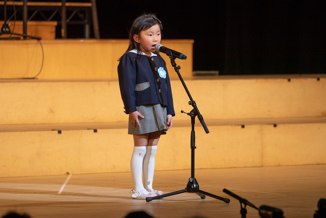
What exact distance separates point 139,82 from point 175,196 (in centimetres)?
70

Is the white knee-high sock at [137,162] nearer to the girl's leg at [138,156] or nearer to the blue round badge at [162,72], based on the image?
the girl's leg at [138,156]

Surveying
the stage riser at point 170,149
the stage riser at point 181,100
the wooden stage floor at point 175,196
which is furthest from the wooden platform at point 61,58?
the wooden stage floor at point 175,196

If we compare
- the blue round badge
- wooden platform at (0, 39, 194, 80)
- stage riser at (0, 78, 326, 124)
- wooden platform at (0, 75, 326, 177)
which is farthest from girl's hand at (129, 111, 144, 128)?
wooden platform at (0, 39, 194, 80)

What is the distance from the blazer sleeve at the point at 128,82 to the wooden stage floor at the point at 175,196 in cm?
54

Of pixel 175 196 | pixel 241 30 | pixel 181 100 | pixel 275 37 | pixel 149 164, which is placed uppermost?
pixel 241 30

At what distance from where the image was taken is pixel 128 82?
3055mm

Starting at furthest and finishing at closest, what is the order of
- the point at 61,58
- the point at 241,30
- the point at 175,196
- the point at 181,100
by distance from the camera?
the point at 241,30
the point at 61,58
the point at 181,100
the point at 175,196

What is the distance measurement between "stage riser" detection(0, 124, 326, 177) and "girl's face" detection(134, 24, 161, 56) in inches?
41.8

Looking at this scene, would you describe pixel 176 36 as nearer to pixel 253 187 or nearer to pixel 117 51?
pixel 117 51

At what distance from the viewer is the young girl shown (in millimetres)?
3074

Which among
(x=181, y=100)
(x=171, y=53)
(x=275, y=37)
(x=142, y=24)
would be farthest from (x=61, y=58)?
(x=275, y=37)

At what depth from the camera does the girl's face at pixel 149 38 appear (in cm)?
312

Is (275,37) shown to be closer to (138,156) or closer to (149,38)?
(149,38)

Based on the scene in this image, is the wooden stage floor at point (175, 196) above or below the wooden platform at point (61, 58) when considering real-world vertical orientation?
below
